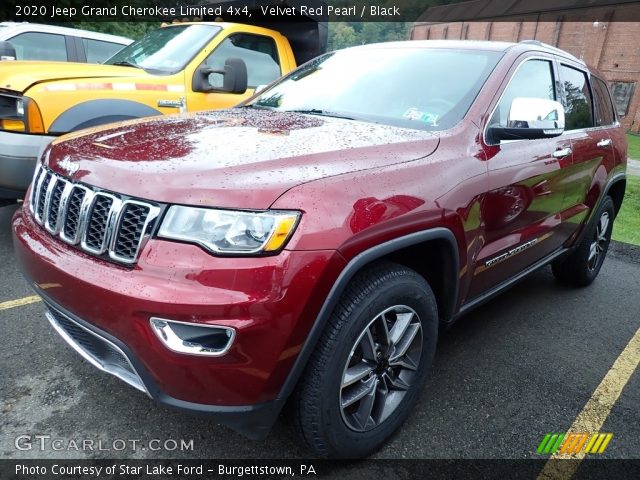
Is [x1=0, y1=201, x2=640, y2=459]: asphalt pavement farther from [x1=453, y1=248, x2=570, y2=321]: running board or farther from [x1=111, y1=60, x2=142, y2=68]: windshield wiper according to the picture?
[x1=111, y1=60, x2=142, y2=68]: windshield wiper

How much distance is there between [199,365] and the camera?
149 cm

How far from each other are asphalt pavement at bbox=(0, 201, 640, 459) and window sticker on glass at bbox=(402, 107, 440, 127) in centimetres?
139

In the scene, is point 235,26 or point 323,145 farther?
point 235,26

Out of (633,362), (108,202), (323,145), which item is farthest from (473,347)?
(108,202)

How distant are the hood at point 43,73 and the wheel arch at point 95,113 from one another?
0.80ft

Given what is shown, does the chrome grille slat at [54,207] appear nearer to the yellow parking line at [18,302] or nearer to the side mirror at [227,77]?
the yellow parking line at [18,302]

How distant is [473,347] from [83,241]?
2.34 m

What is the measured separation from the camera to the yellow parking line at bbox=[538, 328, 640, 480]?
206 centimetres

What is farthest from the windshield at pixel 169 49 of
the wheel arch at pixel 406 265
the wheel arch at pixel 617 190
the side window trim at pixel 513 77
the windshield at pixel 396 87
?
the wheel arch at pixel 617 190

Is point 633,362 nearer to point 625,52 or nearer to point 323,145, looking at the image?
point 323,145

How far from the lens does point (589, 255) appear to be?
3902 mm

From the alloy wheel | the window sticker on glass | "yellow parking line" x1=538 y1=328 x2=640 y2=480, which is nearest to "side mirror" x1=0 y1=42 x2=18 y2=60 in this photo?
the window sticker on glass

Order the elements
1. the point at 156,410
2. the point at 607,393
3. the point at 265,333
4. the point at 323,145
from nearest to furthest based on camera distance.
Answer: the point at 265,333 < the point at 323,145 < the point at 156,410 < the point at 607,393

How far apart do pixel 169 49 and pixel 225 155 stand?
331 cm
